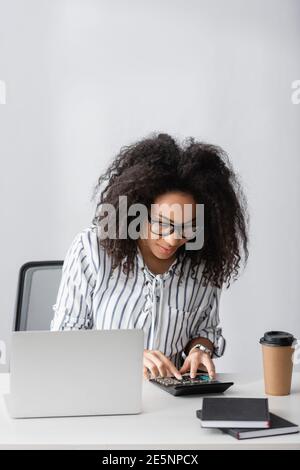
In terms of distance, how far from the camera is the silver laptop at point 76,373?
1.54 m

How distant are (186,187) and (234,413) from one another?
80cm

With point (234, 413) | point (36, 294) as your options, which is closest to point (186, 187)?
point (36, 294)

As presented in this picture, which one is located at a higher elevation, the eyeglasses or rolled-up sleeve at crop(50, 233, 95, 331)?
the eyeglasses

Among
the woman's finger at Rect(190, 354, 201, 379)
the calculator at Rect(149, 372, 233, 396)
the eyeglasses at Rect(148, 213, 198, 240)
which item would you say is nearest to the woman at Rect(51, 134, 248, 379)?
the eyeglasses at Rect(148, 213, 198, 240)

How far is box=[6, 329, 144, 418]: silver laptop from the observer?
1.54 meters

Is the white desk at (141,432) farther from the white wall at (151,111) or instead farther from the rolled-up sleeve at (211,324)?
the white wall at (151,111)

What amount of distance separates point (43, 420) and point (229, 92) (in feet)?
7.31

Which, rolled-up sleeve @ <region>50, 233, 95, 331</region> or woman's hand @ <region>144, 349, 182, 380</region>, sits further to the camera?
rolled-up sleeve @ <region>50, 233, 95, 331</region>

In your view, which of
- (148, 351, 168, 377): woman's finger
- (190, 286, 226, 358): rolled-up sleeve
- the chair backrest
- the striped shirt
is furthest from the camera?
the chair backrest

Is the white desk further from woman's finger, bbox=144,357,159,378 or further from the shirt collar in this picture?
the shirt collar

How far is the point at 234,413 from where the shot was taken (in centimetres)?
150

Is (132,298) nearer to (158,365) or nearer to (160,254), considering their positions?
(160,254)

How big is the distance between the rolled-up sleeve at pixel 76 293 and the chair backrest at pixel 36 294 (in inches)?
11.8

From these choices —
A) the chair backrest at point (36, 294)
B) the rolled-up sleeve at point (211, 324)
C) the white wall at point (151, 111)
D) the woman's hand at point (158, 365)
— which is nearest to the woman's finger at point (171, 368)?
the woman's hand at point (158, 365)
